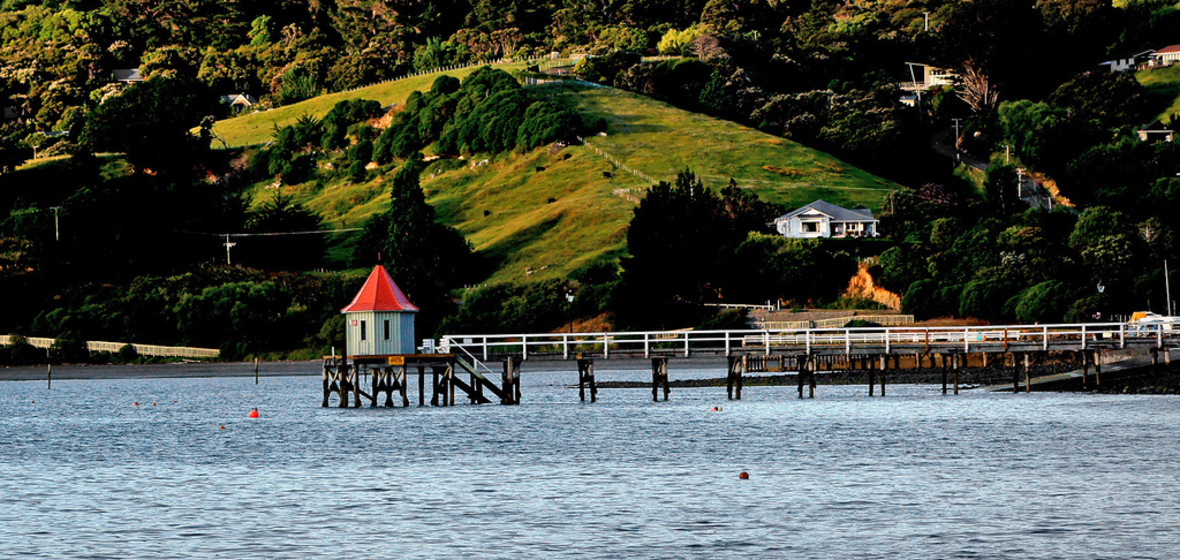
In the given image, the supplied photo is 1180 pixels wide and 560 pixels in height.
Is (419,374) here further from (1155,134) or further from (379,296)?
(1155,134)

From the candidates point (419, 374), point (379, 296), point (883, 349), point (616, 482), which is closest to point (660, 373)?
point (883, 349)

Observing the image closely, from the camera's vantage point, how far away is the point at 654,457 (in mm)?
53094

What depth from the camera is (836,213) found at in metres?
156

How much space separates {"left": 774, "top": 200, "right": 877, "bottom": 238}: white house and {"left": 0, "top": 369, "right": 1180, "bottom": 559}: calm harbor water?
244 ft

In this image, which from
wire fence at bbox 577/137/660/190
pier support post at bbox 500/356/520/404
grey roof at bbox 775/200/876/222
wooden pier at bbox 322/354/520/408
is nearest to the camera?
wooden pier at bbox 322/354/520/408

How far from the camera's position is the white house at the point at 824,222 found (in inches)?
6038

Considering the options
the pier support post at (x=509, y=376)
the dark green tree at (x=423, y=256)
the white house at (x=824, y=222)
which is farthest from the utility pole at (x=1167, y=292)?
the dark green tree at (x=423, y=256)

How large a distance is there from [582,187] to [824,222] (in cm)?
3087

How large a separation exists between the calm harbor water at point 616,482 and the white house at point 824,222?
2932 inches

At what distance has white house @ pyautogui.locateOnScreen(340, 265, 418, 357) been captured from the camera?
7231 centimetres

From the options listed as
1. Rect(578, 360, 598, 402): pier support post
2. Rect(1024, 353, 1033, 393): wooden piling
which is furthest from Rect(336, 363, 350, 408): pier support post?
Rect(1024, 353, 1033, 393): wooden piling

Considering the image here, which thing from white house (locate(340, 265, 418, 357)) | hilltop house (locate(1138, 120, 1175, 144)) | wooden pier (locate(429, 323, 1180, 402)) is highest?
hilltop house (locate(1138, 120, 1175, 144))

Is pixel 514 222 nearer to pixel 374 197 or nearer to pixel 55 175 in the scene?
pixel 374 197

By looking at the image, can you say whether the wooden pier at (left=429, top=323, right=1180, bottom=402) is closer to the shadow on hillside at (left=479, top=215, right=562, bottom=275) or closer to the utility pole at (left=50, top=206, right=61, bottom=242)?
the shadow on hillside at (left=479, top=215, right=562, bottom=275)
